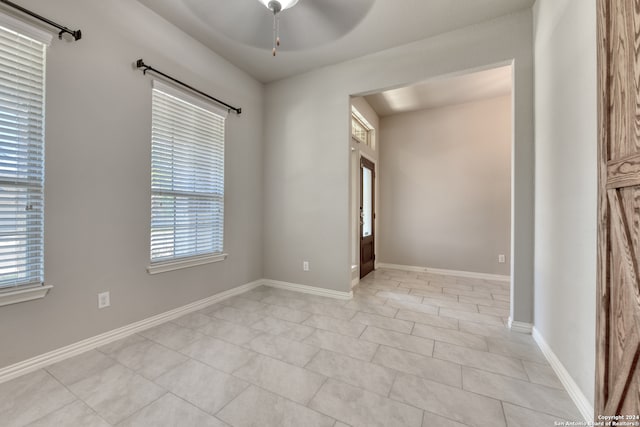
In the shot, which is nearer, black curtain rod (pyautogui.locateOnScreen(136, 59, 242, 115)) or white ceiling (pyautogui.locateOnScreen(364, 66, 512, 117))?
black curtain rod (pyautogui.locateOnScreen(136, 59, 242, 115))

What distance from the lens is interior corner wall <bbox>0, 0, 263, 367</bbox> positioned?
1.82m

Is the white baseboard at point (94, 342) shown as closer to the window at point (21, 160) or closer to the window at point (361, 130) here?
the window at point (21, 160)

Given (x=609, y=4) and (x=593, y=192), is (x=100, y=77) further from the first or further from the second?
(x=593, y=192)

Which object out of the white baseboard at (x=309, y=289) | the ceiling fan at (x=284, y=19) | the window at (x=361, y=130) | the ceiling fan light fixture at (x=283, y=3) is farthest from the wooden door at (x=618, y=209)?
the window at (x=361, y=130)

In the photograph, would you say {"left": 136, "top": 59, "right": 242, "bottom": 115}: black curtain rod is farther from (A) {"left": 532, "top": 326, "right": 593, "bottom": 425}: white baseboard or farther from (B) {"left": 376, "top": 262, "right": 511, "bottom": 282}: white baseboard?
(A) {"left": 532, "top": 326, "right": 593, "bottom": 425}: white baseboard

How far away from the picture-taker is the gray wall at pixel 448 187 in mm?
4219

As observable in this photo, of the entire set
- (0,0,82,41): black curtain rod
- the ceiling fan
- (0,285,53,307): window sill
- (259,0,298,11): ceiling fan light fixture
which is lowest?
(0,285,53,307): window sill

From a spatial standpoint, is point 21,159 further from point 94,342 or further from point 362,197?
point 362,197

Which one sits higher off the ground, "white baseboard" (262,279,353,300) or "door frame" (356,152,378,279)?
"door frame" (356,152,378,279)

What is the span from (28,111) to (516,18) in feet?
13.5

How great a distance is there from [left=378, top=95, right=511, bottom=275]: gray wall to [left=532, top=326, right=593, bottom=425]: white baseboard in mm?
2493

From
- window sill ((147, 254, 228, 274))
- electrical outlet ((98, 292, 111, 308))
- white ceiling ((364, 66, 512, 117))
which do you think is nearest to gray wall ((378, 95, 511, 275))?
white ceiling ((364, 66, 512, 117))

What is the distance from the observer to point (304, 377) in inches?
66.7

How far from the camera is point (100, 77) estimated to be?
6.81ft
